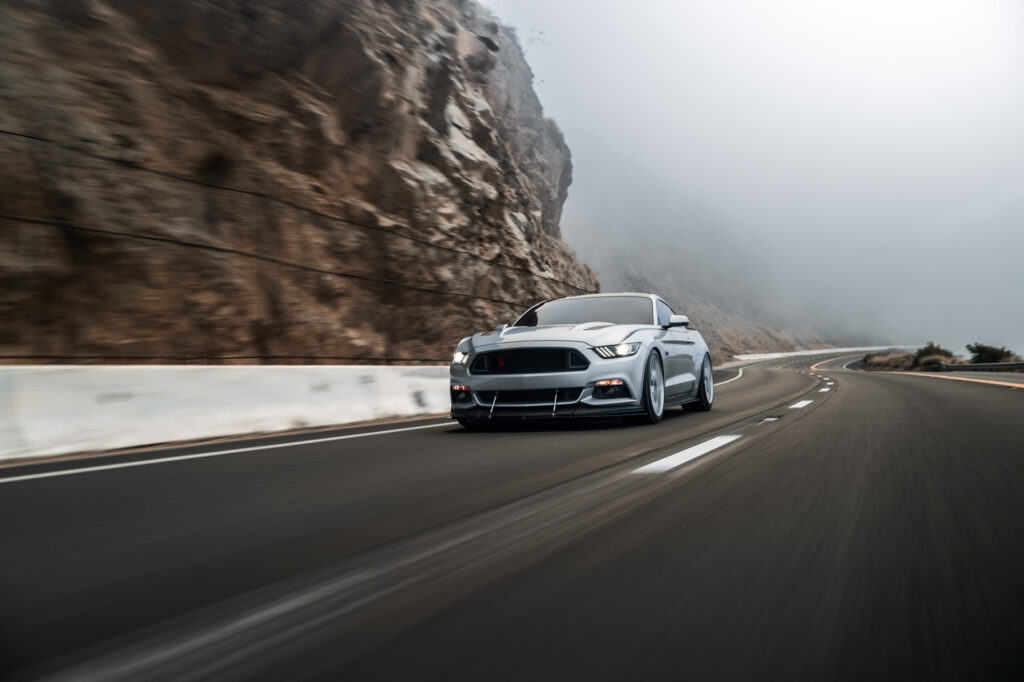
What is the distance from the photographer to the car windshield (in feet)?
31.0

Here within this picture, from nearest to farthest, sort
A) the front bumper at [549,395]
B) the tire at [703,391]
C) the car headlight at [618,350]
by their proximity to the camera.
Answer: the front bumper at [549,395]
the car headlight at [618,350]
the tire at [703,391]

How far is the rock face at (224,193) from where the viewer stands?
457 inches

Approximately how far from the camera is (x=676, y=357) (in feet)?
32.0

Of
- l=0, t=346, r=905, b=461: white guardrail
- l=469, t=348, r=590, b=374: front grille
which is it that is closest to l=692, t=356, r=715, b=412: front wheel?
l=469, t=348, r=590, b=374: front grille

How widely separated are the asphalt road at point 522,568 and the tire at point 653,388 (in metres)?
2.81

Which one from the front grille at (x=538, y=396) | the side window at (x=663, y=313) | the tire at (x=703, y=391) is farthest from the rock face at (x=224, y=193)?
the tire at (x=703, y=391)

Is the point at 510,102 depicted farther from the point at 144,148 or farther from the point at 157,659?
the point at 157,659

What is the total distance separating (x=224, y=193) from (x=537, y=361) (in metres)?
8.64

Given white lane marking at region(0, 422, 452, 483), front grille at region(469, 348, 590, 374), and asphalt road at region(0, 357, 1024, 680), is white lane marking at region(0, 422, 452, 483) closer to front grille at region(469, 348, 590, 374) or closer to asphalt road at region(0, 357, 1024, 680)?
asphalt road at region(0, 357, 1024, 680)

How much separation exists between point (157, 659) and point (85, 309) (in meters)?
10.9

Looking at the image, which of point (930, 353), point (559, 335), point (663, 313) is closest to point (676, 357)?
point (663, 313)

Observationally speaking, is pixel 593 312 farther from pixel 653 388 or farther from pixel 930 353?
pixel 930 353

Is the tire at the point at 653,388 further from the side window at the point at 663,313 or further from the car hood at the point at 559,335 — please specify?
the side window at the point at 663,313

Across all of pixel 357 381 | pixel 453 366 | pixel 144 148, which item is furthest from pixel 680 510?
pixel 144 148
